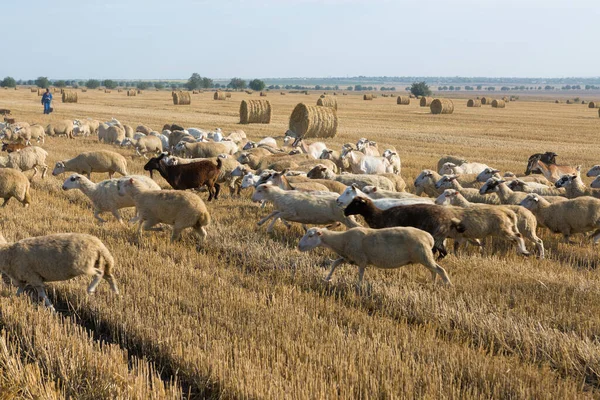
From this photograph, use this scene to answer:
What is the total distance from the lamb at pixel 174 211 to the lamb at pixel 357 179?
4.76m

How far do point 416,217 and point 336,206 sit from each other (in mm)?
1802

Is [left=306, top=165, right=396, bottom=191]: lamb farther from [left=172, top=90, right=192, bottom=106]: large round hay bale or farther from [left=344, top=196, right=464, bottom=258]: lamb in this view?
[left=172, top=90, right=192, bottom=106]: large round hay bale

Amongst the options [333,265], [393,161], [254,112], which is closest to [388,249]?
[333,265]

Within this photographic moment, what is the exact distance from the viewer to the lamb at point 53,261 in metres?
6.82

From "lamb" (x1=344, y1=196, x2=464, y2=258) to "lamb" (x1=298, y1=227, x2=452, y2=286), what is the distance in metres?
1.01

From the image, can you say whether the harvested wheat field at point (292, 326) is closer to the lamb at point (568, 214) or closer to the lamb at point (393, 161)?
the lamb at point (568, 214)

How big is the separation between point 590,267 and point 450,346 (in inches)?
166

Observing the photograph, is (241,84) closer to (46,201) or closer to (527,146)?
(527,146)

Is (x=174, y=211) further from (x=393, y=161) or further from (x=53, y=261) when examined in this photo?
(x=393, y=161)

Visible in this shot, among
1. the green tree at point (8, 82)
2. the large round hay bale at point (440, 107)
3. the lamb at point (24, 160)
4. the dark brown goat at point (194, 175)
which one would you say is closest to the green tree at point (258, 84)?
the green tree at point (8, 82)

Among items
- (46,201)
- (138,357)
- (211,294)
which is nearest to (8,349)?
(138,357)

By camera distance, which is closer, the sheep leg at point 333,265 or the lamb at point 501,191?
the sheep leg at point 333,265

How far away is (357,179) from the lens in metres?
13.7

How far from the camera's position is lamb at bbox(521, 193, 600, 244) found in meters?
10.1
